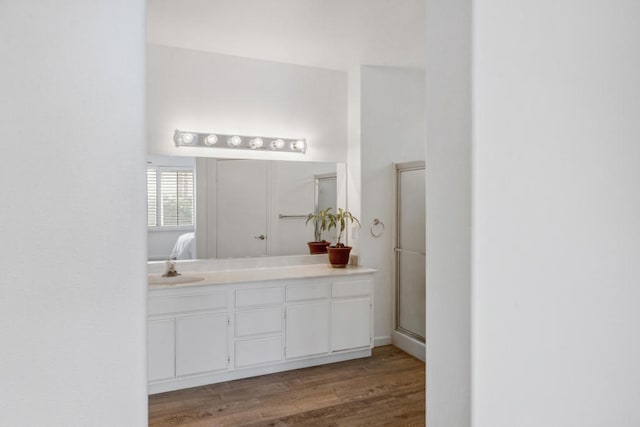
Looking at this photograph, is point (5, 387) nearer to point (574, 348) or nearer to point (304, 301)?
point (574, 348)

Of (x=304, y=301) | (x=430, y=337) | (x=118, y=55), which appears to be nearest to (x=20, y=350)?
(x=118, y=55)

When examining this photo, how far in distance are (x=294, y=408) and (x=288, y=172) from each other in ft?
7.01

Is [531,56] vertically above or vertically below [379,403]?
above

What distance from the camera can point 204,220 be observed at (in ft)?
12.0

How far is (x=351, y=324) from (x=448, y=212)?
2.79 meters

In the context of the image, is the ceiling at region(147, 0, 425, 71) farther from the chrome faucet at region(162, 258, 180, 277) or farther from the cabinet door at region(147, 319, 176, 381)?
the cabinet door at region(147, 319, 176, 381)

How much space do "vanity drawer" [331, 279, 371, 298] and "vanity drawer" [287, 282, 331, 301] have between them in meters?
0.07

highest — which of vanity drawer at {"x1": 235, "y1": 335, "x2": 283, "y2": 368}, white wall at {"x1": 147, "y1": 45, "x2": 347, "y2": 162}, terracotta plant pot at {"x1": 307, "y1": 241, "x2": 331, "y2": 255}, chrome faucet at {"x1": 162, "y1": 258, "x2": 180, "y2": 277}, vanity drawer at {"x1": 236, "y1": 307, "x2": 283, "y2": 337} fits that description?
white wall at {"x1": 147, "y1": 45, "x2": 347, "y2": 162}

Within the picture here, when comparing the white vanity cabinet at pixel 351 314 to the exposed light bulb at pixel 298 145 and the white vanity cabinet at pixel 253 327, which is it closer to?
the white vanity cabinet at pixel 253 327

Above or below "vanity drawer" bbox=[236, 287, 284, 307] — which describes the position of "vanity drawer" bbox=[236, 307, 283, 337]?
below

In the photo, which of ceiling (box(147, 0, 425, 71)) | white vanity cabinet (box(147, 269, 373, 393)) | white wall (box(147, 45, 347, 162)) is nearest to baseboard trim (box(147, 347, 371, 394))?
white vanity cabinet (box(147, 269, 373, 393))

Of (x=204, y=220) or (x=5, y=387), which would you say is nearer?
(x=5, y=387)

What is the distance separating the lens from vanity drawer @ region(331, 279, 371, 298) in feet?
11.8

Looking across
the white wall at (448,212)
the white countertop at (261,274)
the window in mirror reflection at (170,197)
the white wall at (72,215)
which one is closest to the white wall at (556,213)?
the white wall at (448,212)
